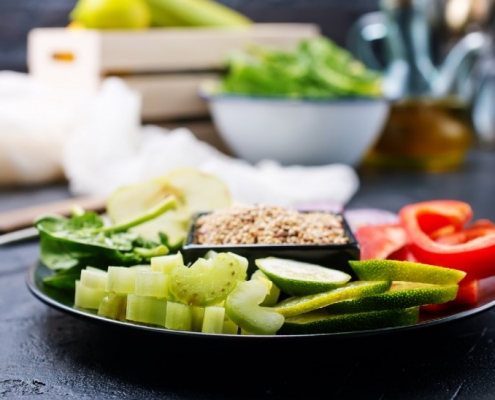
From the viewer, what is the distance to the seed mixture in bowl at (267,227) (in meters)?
0.83

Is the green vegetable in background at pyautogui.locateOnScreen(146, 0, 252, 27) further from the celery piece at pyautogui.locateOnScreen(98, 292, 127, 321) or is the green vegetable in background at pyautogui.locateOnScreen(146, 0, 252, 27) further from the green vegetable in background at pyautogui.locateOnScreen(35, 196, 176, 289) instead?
the celery piece at pyautogui.locateOnScreen(98, 292, 127, 321)

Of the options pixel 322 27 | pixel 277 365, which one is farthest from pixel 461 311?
pixel 322 27

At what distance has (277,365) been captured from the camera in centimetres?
69

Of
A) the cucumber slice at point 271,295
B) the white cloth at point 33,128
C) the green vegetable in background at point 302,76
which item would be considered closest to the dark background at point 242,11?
the white cloth at point 33,128

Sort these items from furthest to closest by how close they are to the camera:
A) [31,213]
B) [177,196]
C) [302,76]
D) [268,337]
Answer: [302,76], [31,213], [177,196], [268,337]

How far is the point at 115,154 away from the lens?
5.36 ft

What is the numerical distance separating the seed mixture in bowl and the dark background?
5.52ft

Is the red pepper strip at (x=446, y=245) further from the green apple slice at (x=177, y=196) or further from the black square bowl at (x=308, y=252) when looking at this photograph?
the green apple slice at (x=177, y=196)

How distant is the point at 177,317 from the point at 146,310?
33 millimetres

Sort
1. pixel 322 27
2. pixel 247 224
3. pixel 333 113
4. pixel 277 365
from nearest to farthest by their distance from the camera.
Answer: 1. pixel 277 365
2. pixel 247 224
3. pixel 333 113
4. pixel 322 27

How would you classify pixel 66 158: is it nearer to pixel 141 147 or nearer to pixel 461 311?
pixel 141 147

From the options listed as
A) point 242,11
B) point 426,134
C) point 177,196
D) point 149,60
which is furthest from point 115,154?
point 242,11

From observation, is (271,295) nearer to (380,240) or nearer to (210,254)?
(210,254)

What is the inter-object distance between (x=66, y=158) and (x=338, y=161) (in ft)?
1.98
